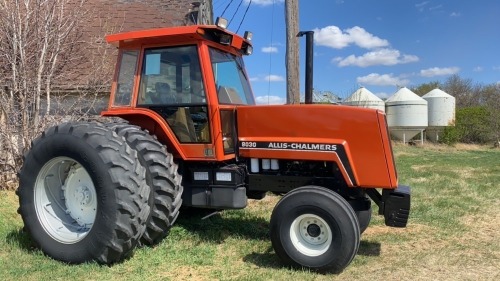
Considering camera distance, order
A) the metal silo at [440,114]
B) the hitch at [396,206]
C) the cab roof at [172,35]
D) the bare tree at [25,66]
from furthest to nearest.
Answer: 1. the metal silo at [440,114]
2. the bare tree at [25,66]
3. the cab roof at [172,35]
4. the hitch at [396,206]

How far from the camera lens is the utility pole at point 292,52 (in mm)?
7746

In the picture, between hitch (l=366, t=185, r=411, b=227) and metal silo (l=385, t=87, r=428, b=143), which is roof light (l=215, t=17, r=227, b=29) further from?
metal silo (l=385, t=87, r=428, b=143)

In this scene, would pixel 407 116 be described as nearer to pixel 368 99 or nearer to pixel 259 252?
pixel 368 99

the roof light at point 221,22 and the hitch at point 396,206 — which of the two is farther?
the roof light at point 221,22

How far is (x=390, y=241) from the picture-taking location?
522 cm

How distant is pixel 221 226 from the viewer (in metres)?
5.62

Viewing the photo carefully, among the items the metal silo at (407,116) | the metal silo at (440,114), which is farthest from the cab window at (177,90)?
the metal silo at (440,114)

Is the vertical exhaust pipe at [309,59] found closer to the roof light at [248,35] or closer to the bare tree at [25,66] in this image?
the roof light at [248,35]

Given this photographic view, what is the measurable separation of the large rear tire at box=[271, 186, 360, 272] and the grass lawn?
14 cm

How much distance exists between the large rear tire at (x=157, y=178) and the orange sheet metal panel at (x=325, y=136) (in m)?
0.85

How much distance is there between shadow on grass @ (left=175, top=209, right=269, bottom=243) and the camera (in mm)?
5273

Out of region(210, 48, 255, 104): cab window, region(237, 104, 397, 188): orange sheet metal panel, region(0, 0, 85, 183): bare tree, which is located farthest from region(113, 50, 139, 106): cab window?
region(0, 0, 85, 183): bare tree

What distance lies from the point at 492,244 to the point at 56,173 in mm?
4881

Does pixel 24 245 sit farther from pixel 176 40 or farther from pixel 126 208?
pixel 176 40
